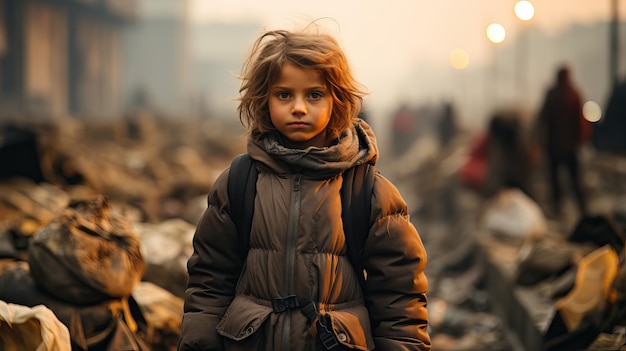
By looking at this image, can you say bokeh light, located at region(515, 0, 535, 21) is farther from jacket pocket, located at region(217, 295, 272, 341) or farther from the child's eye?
jacket pocket, located at region(217, 295, 272, 341)

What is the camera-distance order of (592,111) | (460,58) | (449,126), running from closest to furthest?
1. (592,111)
2. (449,126)
3. (460,58)

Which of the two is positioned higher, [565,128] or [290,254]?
[290,254]

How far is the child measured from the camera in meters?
3.46

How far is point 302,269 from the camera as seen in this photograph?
3.46m

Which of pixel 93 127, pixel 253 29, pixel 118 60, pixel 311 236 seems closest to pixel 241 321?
pixel 311 236

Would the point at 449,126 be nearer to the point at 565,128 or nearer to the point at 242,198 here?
the point at 565,128

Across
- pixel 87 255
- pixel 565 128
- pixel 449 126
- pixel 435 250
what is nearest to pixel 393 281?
pixel 87 255

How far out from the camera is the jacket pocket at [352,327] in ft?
11.2

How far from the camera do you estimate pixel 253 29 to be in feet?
235

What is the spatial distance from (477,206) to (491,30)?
8.84ft

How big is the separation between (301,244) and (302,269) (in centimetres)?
8

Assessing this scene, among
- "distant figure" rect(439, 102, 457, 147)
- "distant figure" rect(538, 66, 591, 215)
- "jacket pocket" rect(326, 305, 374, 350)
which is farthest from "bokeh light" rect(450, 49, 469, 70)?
"jacket pocket" rect(326, 305, 374, 350)

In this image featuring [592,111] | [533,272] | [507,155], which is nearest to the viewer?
[533,272]

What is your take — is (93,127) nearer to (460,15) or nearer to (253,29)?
(460,15)
